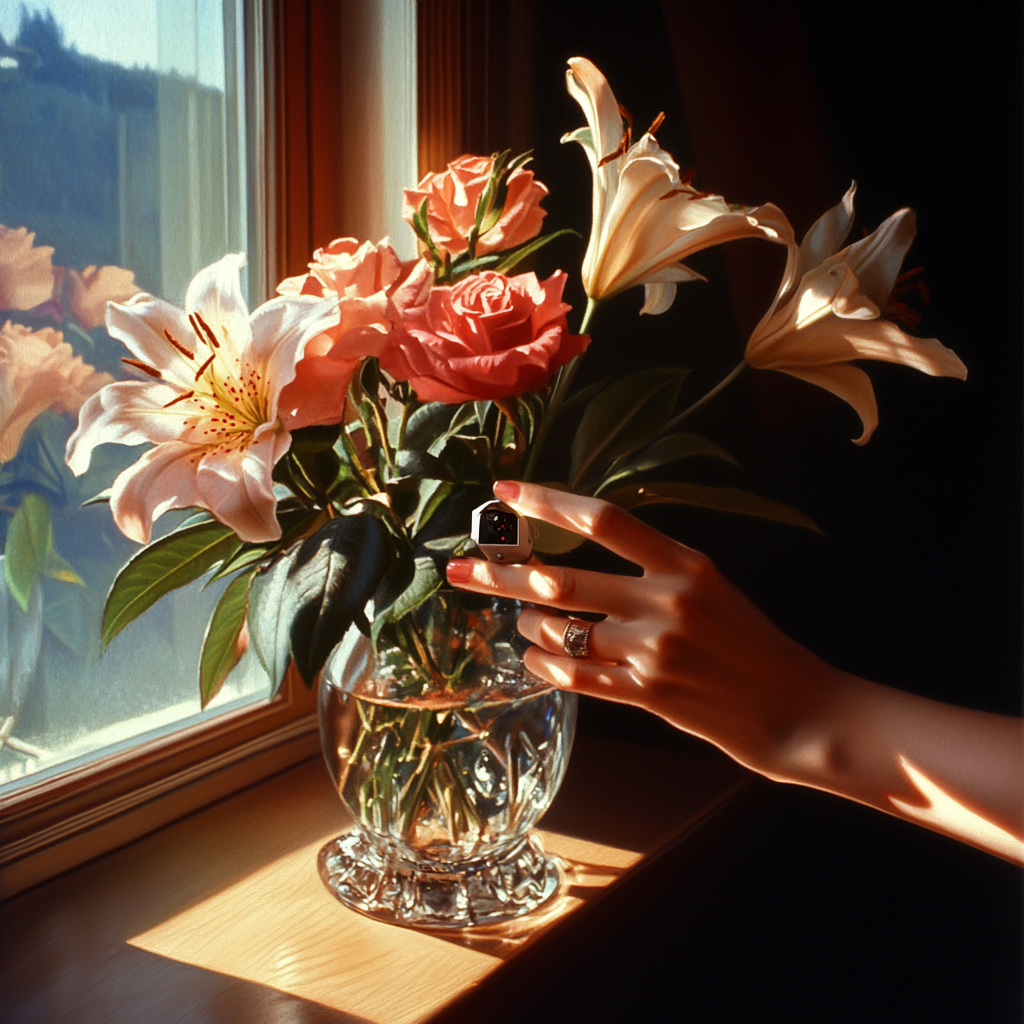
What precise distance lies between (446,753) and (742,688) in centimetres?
22

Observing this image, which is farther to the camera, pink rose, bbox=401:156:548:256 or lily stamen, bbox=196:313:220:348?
pink rose, bbox=401:156:548:256

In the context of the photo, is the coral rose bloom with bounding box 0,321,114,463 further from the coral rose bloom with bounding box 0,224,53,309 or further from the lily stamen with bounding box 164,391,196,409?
the lily stamen with bounding box 164,391,196,409

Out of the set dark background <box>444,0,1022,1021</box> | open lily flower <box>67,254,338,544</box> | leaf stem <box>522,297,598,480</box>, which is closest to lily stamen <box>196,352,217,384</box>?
open lily flower <box>67,254,338,544</box>

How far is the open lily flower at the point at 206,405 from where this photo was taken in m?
0.55

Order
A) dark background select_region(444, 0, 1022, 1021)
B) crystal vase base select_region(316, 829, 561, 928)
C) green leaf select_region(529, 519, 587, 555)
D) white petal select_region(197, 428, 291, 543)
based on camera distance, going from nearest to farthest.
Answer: white petal select_region(197, 428, 291, 543) → green leaf select_region(529, 519, 587, 555) → crystal vase base select_region(316, 829, 561, 928) → dark background select_region(444, 0, 1022, 1021)

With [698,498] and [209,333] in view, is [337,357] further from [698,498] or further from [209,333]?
[698,498]

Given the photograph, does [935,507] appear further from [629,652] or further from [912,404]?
[629,652]

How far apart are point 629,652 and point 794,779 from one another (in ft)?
0.45

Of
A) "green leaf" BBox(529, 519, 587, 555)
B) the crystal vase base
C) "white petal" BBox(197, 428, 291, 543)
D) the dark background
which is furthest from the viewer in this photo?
the dark background

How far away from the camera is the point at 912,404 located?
1.09 m

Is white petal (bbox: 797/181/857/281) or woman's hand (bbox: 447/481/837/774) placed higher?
white petal (bbox: 797/181/857/281)

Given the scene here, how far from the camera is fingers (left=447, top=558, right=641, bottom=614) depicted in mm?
610

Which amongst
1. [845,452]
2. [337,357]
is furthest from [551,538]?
[845,452]

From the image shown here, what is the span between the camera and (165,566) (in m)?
0.67
